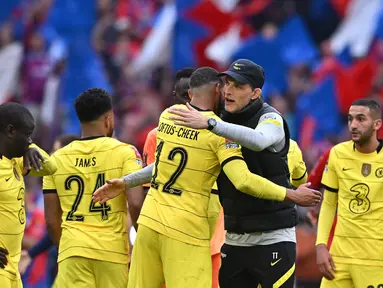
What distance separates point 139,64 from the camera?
2091 centimetres

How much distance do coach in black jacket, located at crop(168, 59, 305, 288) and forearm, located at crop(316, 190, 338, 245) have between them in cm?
158


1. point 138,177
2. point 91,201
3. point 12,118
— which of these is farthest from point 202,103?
point 12,118

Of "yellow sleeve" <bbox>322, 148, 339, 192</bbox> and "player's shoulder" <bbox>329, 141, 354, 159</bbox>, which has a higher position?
"player's shoulder" <bbox>329, 141, 354, 159</bbox>

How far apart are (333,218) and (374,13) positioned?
8814 mm

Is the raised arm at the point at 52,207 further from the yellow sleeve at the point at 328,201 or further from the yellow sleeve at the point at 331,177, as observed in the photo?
the yellow sleeve at the point at 331,177

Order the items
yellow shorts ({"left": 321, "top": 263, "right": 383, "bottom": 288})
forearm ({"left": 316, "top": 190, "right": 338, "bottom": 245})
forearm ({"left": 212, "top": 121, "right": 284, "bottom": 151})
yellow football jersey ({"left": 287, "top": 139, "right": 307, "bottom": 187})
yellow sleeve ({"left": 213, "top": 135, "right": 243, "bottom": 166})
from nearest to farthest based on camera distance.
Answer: forearm ({"left": 212, "top": 121, "right": 284, "bottom": 151})
yellow sleeve ({"left": 213, "top": 135, "right": 243, "bottom": 166})
yellow shorts ({"left": 321, "top": 263, "right": 383, "bottom": 288})
yellow football jersey ({"left": 287, "top": 139, "right": 307, "bottom": 187})
forearm ({"left": 316, "top": 190, "right": 338, "bottom": 245})

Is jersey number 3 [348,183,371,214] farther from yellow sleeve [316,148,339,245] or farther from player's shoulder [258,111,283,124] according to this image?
player's shoulder [258,111,283,124]

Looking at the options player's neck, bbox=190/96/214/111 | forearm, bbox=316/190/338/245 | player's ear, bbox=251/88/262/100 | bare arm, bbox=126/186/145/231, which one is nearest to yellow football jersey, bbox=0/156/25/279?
bare arm, bbox=126/186/145/231

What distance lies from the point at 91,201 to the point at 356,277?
8.85 ft

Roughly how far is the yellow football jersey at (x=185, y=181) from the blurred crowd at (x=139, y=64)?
7440 mm

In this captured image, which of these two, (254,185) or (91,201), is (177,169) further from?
(91,201)

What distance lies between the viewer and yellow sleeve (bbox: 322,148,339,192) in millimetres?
10812

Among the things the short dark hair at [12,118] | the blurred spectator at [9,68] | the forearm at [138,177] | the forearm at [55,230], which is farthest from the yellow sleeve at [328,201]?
the blurred spectator at [9,68]

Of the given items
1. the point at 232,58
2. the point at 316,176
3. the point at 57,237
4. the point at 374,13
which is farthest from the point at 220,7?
the point at 57,237
